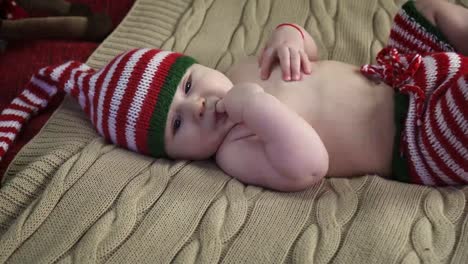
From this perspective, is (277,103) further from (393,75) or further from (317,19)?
(317,19)

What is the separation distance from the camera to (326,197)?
0.79 m

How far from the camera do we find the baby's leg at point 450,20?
0.95m

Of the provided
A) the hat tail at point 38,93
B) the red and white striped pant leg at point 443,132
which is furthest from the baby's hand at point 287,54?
the hat tail at point 38,93

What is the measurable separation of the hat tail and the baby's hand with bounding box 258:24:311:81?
41 cm

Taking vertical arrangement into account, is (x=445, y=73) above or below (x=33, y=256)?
above

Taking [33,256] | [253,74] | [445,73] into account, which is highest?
[445,73]

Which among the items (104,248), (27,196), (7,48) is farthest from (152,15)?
(104,248)

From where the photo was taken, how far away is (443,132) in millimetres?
793

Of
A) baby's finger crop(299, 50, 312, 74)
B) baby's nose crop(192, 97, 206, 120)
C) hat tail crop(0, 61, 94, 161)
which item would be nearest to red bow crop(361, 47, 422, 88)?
baby's finger crop(299, 50, 312, 74)

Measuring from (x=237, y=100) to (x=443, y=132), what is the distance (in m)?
0.37

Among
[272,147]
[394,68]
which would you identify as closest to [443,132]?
[394,68]

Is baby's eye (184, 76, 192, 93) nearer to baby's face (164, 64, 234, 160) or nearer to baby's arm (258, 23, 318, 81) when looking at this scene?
baby's face (164, 64, 234, 160)

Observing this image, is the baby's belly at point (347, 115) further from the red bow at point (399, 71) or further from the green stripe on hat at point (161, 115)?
the green stripe on hat at point (161, 115)

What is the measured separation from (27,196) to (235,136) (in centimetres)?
41
